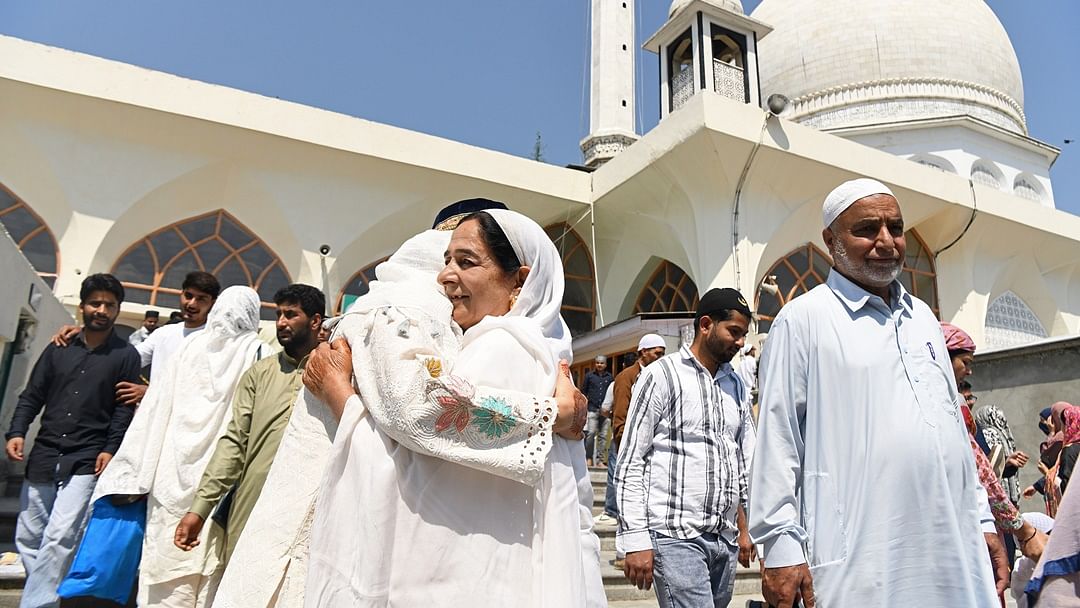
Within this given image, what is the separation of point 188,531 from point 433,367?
1.28 metres

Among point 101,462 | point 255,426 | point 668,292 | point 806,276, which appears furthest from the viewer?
point 668,292

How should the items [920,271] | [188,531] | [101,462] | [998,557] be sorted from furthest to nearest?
[920,271] → [101,462] → [998,557] → [188,531]

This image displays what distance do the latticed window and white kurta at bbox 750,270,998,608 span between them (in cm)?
855

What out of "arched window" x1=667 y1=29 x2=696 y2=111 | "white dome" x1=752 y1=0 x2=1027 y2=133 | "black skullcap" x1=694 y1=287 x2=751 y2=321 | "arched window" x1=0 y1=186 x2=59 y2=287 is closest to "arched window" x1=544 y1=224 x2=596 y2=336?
"arched window" x1=667 y1=29 x2=696 y2=111

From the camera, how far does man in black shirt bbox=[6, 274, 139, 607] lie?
118 inches

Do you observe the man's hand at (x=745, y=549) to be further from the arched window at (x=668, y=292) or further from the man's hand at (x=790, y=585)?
the arched window at (x=668, y=292)

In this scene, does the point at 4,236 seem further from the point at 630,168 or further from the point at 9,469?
the point at 630,168

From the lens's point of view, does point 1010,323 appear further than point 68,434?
Yes

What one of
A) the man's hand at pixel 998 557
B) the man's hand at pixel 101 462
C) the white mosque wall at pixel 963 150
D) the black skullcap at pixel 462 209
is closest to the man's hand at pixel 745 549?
the man's hand at pixel 998 557

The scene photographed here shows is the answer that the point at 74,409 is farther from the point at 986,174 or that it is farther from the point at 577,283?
the point at 986,174

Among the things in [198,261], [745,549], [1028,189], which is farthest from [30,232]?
[1028,189]

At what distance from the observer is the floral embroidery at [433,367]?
1270mm

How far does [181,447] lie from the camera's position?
2641 mm

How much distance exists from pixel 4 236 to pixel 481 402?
4.77 metres
